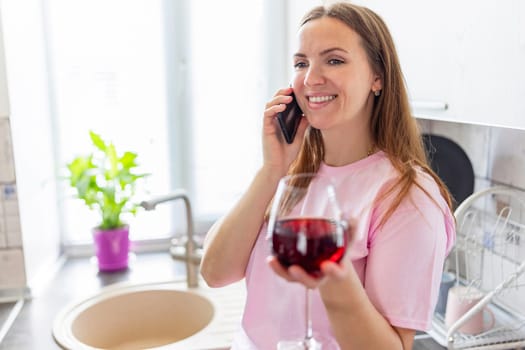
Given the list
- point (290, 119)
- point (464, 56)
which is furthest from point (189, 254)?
point (464, 56)

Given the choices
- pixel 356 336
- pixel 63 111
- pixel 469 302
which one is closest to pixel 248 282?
pixel 356 336

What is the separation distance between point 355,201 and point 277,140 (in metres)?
0.20

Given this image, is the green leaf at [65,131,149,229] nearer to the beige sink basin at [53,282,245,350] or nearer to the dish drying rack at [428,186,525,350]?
the beige sink basin at [53,282,245,350]

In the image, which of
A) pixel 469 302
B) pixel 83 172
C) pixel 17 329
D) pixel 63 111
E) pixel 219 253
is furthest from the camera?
pixel 63 111

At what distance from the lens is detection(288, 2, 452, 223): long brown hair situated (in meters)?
0.85

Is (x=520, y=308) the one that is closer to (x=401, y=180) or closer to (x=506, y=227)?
(x=506, y=227)

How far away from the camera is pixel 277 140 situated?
0.95 meters

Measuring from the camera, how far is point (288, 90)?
0.98 m

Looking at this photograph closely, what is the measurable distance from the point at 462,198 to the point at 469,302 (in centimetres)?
33

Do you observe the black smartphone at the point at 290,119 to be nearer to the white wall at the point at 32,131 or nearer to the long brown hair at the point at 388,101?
the long brown hair at the point at 388,101

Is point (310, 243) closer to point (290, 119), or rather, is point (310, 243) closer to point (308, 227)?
point (308, 227)

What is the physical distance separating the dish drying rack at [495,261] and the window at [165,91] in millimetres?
1010

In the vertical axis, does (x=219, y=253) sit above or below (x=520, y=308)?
above

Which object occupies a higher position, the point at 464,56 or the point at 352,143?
the point at 464,56
